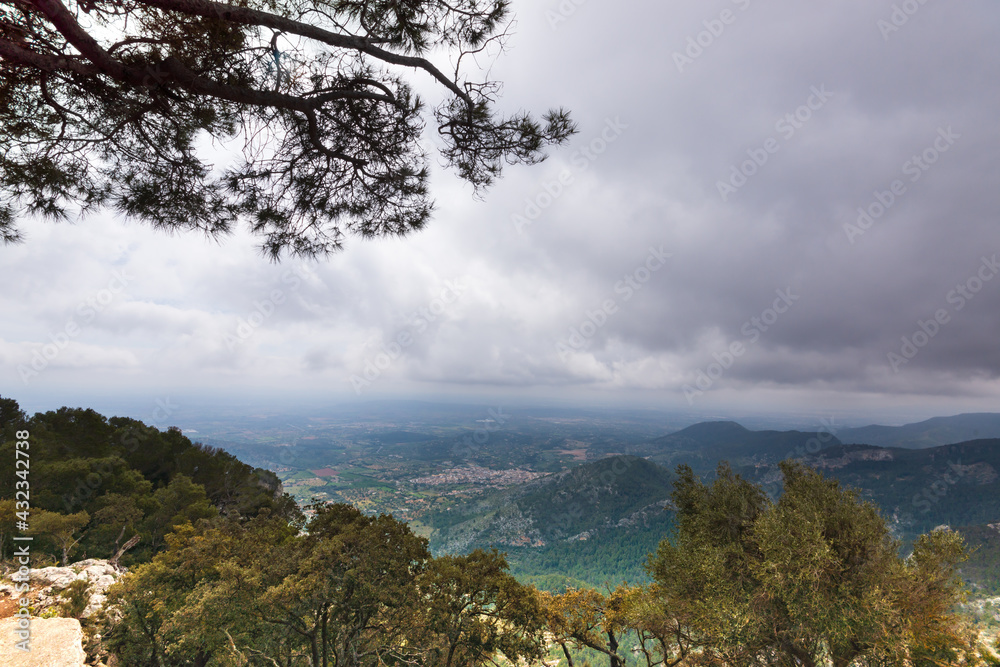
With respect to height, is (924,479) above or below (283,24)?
below

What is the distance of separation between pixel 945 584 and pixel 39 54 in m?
18.0

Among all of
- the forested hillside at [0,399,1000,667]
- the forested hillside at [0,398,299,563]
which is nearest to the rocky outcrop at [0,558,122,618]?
the forested hillside at [0,399,1000,667]

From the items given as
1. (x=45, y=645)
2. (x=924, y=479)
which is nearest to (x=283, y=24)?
(x=45, y=645)

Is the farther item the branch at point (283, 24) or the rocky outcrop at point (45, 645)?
the rocky outcrop at point (45, 645)

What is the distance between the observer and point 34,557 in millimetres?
13086

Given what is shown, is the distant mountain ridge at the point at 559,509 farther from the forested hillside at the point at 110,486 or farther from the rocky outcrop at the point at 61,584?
the rocky outcrop at the point at 61,584

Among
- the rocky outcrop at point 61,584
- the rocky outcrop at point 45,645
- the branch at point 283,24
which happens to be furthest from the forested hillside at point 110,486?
the branch at point 283,24

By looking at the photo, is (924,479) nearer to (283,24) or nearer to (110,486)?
(283,24)

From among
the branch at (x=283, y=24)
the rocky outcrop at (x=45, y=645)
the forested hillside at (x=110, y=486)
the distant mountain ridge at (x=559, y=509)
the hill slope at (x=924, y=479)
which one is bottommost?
the distant mountain ridge at (x=559, y=509)

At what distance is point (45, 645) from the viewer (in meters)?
4.45

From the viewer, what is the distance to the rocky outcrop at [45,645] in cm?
417

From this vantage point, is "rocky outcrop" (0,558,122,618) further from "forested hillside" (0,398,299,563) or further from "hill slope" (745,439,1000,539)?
"hill slope" (745,439,1000,539)

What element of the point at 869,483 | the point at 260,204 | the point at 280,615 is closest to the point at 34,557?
the point at 280,615

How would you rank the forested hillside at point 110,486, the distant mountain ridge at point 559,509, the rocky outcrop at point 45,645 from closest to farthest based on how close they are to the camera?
the rocky outcrop at point 45,645 < the forested hillside at point 110,486 < the distant mountain ridge at point 559,509
